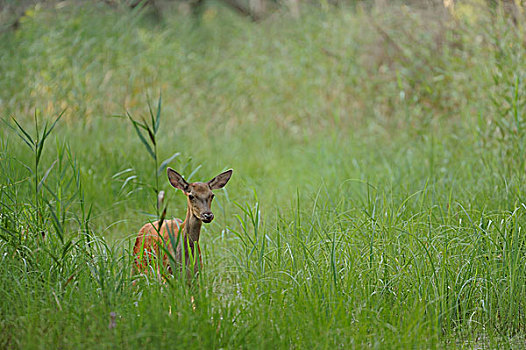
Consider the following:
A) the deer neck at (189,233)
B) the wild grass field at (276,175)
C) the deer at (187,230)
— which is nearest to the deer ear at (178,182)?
the deer at (187,230)

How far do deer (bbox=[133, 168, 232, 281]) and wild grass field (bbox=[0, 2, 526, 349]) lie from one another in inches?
5.4

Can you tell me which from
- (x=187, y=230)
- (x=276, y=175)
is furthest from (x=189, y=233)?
(x=276, y=175)

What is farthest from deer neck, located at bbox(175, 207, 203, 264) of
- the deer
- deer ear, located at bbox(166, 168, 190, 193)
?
deer ear, located at bbox(166, 168, 190, 193)

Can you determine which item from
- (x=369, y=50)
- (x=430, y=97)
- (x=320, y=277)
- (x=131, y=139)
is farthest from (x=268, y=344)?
(x=369, y=50)

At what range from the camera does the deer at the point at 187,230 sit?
2.78m

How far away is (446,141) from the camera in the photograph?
6121mm

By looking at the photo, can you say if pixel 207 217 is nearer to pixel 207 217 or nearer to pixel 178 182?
pixel 207 217

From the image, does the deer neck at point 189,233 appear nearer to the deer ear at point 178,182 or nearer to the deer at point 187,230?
the deer at point 187,230

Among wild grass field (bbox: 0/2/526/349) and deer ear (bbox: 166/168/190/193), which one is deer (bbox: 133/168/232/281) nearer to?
deer ear (bbox: 166/168/190/193)

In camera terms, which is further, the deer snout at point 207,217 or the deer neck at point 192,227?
the deer neck at point 192,227

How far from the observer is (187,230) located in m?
2.94

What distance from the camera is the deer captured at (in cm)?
278

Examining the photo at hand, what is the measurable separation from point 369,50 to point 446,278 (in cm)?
519

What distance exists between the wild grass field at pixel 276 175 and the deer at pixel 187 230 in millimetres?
138
